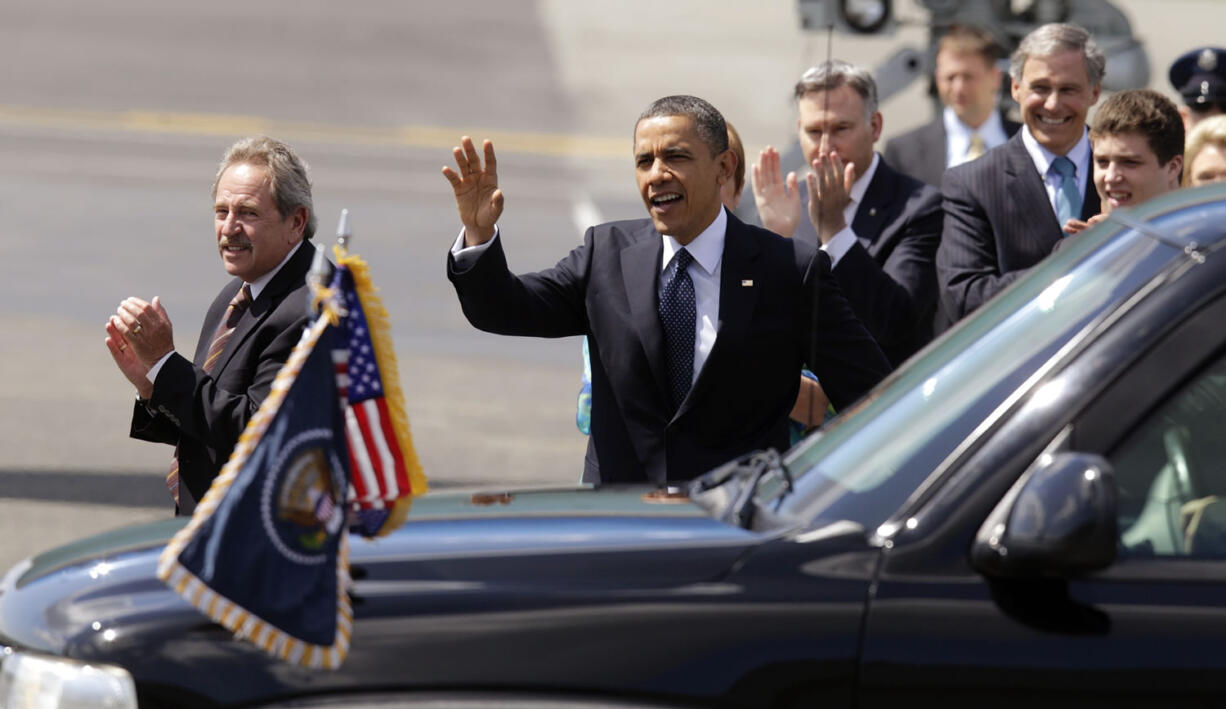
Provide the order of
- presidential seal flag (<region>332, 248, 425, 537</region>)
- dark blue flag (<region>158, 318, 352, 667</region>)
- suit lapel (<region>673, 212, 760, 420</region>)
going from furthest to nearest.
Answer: suit lapel (<region>673, 212, 760, 420</region>) < presidential seal flag (<region>332, 248, 425, 537</region>) < dark blue flag (<region>158, 318, 352, 667</region>)

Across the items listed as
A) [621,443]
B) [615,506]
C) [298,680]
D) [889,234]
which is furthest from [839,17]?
[298,680]

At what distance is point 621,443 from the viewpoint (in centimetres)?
461

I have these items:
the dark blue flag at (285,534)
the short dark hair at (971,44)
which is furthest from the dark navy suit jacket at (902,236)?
the dark blue flag at (285,534)

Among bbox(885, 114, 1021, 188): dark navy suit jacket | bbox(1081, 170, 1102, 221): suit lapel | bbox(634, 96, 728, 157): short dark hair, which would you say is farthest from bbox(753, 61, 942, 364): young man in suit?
bbox(885, 114, 1021, 188): dark navy suit jacket

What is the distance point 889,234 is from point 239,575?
3.48 meters

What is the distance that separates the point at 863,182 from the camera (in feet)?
19.9

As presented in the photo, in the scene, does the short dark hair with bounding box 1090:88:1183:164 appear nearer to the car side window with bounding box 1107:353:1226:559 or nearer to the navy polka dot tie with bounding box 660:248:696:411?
the navy polka dot tie with bounding box 660:248:696:411

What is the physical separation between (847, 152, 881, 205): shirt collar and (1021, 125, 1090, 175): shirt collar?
0.51m

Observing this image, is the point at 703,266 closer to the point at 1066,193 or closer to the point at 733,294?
the point at 733,294

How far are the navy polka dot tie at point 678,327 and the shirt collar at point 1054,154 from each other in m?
1.72

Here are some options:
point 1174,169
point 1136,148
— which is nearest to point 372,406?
point 1136,148

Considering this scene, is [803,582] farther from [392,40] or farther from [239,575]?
[392,40]

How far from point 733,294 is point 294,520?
1909 mm

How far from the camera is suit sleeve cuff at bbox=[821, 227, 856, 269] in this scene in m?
5.32
